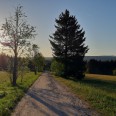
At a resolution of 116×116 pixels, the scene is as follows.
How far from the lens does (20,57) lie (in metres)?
33.2

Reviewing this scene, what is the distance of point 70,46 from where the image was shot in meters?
51.8

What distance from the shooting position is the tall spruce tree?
170ft

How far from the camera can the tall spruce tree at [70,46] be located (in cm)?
5178

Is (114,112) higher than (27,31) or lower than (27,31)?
lower

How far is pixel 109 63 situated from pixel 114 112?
105451 millimetres

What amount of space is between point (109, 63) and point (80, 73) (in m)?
65.9

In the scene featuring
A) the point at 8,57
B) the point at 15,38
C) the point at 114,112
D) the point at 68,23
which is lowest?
the point at 114,112

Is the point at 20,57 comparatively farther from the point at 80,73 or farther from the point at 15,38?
the point at 80,73

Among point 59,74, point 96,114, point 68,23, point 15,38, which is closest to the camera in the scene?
point 96,114

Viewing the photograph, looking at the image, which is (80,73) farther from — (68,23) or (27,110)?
(27,110)

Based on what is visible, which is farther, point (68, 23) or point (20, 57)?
point (68, 23)

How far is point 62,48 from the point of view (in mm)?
52750

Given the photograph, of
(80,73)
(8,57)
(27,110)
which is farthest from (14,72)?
(80,73)

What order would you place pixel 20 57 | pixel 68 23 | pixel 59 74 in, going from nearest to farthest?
pixel 20 57 < pixel 68 23 < pixel 59 74
